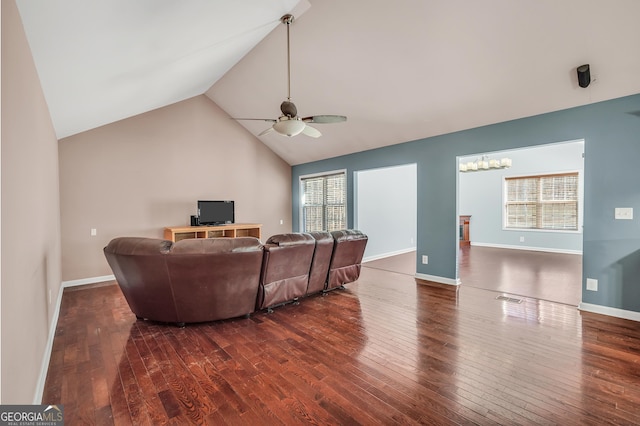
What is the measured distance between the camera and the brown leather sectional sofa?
2.76 meters

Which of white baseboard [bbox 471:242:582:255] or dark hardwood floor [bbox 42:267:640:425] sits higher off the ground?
white baseboard [bbox 471:242:582:255]

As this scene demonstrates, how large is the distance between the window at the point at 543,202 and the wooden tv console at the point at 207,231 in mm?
7072

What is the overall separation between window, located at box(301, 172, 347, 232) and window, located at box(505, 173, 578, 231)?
5.06m

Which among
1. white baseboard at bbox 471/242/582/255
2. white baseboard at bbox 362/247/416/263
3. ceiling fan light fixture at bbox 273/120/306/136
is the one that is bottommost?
white baseboard at bbox 362/247/416/263

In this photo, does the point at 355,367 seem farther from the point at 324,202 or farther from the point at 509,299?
the point at 324,202

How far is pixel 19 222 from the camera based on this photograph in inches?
64.4

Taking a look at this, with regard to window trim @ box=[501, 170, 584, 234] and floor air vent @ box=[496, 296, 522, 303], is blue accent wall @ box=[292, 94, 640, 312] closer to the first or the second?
floor air vent @ box=[496, 296, 522, 303]

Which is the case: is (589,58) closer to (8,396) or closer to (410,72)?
(410,72)

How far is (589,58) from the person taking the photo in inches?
115

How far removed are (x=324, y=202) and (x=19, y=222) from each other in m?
5.70

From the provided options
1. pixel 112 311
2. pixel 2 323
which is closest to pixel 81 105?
pixel 112 311

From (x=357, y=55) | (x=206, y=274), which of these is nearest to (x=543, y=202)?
(x=357, y=55)

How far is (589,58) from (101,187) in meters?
6.82

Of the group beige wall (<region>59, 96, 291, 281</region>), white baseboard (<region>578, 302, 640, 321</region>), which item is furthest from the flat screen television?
white baseboard (<region>578, 302, 640, 321</region>)
